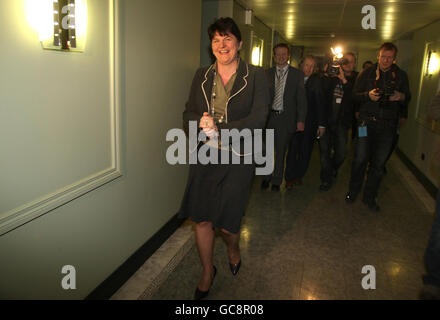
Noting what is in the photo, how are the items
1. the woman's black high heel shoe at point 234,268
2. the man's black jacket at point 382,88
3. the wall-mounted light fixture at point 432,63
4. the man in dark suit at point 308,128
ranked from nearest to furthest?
the woman's black high heel shoe at point 234,268 → the man's black jacket at point 382,88 → the man in dark suit at point 308,128 → the wall-mounted light fixture at point 432,63

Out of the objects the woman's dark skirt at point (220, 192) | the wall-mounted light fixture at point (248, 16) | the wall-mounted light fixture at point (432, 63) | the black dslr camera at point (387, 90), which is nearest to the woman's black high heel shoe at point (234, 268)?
the woman's dark skirt at point (220, 192)

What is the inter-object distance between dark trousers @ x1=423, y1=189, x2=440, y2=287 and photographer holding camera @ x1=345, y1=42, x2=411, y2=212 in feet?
4.79

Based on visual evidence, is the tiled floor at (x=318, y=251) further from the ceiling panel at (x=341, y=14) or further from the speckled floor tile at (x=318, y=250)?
the ceiling panel at (x=341, y=14)

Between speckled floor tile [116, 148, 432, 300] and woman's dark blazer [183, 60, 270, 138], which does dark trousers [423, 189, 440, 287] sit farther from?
woman's dark blazer [183, 60, 270, 138]

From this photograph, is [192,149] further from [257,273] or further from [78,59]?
[257,273]

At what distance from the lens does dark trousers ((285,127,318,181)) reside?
4.60m

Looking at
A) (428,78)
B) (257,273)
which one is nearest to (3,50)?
(257,273)

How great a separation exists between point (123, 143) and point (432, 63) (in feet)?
16.5

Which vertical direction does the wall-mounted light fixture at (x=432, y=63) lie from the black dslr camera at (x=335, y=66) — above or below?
above

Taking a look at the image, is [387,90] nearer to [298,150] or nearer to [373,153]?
[373,153]

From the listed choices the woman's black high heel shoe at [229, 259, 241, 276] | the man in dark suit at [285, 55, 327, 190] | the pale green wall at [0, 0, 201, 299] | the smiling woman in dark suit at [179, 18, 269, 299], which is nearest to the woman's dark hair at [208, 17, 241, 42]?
the smiling woman in dark suit at [179, 18, 269, 299]

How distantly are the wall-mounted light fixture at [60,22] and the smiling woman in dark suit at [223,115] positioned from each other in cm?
75

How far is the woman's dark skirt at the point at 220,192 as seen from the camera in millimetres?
2244

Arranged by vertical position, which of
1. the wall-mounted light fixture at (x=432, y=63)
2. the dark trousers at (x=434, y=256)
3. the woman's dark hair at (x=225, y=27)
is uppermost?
the wall-mounted light fixture at (x=432, y=63)
